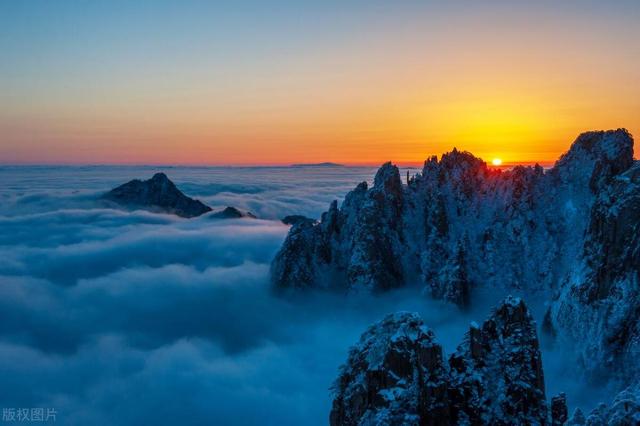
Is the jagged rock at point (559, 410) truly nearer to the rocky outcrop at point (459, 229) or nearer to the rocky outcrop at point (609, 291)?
the rocky outcrop at point (609, 291)

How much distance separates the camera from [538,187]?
8444 centimetres

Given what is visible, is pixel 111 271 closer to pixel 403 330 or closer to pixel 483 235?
pixel 483 235

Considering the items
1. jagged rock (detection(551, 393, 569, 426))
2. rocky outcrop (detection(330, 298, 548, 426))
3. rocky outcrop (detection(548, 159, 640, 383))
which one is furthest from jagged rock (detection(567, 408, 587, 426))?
rocky outcrop (detection(548, 159, 640, 383))

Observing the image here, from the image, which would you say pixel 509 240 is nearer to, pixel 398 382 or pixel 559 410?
pixel 559 410

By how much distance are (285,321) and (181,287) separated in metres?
43.8

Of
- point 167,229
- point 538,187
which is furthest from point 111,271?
point 538,187

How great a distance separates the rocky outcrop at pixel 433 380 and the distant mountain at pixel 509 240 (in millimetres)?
21966

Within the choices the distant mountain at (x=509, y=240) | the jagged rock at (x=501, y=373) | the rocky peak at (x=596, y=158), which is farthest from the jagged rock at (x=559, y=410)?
the rocky peak at (x=596, y=158)

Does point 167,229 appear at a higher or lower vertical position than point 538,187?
lower

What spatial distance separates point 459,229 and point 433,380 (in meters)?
63.8

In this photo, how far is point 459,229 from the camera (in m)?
90.6

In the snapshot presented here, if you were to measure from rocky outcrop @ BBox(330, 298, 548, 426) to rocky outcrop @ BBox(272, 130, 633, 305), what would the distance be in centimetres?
4342

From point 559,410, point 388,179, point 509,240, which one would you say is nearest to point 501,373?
point 559,410

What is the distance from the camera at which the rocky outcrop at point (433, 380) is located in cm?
3000
